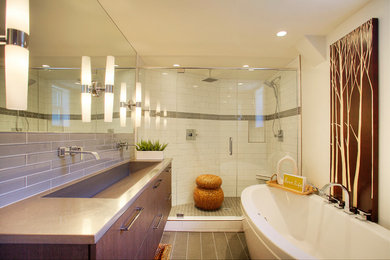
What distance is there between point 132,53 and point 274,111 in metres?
2.45

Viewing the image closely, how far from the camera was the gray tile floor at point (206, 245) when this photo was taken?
2.00 metres

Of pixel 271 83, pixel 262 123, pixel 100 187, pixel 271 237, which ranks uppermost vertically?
pixel 271 83

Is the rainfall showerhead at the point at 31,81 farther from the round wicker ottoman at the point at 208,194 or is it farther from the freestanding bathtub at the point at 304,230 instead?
the round wicker ottoman at the point at 208,194

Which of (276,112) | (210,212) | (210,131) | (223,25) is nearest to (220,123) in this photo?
(210,131)

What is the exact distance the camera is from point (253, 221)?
1.44m

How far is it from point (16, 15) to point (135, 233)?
112cm

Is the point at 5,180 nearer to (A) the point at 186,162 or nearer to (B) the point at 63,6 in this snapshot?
(B) the point at 63,6

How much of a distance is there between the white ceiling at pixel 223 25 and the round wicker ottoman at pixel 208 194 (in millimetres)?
1897

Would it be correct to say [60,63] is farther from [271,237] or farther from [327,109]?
[327,109]

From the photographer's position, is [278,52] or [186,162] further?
[186,162]

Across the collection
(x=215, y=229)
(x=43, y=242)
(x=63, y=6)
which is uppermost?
(x=63, y=6)

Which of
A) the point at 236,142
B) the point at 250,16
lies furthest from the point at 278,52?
the point at 236,142

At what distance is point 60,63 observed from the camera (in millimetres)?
1210

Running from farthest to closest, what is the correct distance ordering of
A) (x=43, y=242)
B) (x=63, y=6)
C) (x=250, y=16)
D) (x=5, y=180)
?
(x=250, y=16) → (x=63, y=6) → (x=5, y=180) → (x=43, y=242)
